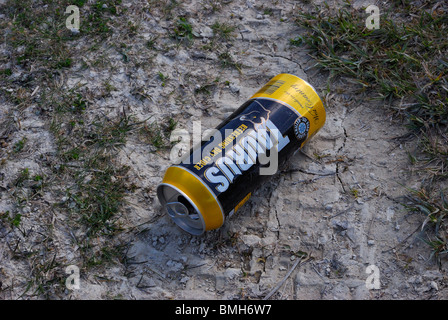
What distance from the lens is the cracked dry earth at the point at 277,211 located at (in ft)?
6.65

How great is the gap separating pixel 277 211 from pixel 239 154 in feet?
1.32

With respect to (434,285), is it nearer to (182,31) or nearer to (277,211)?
(277,211)

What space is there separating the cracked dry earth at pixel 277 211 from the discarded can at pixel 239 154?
6.9 inches

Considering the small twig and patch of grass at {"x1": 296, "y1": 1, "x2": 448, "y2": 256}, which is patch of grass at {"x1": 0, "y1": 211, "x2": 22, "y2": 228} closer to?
the small twig

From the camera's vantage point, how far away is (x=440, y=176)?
2242 millimetres

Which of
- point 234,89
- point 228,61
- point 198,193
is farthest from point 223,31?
point 198,193

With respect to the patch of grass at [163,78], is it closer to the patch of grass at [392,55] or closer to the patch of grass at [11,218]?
the patch of grass at [392,55]

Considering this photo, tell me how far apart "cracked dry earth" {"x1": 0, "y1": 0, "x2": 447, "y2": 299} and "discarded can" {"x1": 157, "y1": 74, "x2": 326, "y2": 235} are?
18cm

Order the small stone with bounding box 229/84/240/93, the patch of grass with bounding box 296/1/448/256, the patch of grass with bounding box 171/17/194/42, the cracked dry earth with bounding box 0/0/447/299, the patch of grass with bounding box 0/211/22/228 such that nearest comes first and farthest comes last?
the cracked dry earth with bounding box 0/0/447/299, the patch of grass with bounding box 0/211/22/228, the patch of grass with bounding box 296/1/448/256, the small stone with bounding box 229/84/240/93, the patch of grass with bounding box 171/17/194/42

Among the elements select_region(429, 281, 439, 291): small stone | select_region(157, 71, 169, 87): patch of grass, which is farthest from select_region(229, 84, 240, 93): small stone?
select_region(429, 281, 439, 291): small stone

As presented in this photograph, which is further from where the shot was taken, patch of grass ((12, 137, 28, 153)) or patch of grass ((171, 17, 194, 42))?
patch of grass ((171, 17, 194, 42))

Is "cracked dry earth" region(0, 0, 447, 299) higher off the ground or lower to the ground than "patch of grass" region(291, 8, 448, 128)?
lower

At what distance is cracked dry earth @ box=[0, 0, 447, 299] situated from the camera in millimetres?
2027

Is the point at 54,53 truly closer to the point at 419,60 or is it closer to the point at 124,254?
the point at 124,254
